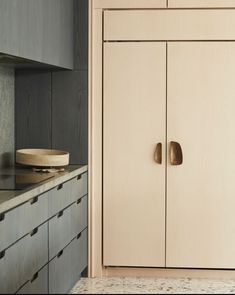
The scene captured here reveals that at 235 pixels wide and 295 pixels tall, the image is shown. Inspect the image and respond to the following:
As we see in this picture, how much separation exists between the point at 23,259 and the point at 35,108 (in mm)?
1839

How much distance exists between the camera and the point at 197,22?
4.90 meters

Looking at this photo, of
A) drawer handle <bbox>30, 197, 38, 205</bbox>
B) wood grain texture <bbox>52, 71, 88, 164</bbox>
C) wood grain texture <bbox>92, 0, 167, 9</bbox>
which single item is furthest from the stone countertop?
wood grain texture <bbox>92, 0, 167, 9</bbox>

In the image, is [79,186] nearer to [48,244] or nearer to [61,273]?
[61,273]

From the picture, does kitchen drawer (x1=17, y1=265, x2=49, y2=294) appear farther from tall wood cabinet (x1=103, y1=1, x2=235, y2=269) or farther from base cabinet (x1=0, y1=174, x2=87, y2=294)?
tall wood cabinet (x1=103, y1=1, x2=235, y2=269)

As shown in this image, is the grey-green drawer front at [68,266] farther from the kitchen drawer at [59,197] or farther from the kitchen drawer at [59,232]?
the kitchen drawer at [59,197]

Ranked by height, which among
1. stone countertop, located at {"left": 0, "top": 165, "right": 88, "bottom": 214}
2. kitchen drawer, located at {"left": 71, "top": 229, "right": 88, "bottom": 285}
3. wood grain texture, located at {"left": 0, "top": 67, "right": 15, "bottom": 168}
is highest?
wood grain texture, located at {"left": 0, "top": 67, "right": 15, "bottom": 168}

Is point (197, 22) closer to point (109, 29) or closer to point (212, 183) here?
point (109, 29)

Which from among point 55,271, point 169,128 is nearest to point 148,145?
point 169,128

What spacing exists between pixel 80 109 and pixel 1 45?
64.4 inches

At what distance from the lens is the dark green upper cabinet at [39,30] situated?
11.6 ft

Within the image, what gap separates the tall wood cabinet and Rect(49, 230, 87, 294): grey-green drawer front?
31 centimetres

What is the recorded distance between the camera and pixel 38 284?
144 inches

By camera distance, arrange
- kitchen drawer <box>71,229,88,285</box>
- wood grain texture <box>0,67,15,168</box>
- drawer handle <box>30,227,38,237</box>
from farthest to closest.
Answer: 1. wood grain texture <box>0,67,15,168</box>
2. kitchen drawer <box>71,229,88,285</box>
3. drawer handle <box>30,227,38,237</box>

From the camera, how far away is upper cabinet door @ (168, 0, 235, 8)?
192 inches
